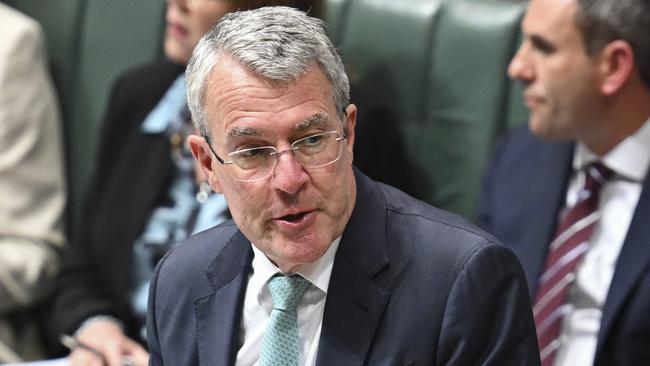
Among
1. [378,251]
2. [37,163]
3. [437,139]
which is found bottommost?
[37,163]

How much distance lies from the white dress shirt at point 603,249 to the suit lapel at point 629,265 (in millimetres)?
68

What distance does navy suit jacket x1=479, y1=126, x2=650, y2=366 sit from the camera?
2.12 meters

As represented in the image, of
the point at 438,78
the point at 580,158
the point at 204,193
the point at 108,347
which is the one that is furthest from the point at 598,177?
the point at 108,347

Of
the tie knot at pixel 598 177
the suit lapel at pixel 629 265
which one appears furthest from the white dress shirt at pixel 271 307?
the tie knot at pixel 598 177

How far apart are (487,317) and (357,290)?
184mm

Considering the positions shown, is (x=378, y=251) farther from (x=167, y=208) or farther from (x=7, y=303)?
(x=7, y=303)

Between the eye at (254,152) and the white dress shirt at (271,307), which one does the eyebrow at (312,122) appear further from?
the white dress shirt at (271,307)

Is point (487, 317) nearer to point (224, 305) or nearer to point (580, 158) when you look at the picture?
point (224, 305)

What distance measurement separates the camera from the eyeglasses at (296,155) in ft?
4.97

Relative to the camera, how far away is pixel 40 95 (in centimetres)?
289

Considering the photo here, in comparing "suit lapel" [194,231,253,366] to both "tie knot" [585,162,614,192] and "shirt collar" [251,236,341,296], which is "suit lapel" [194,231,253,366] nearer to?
"shirt collar" [251,236,341,296]

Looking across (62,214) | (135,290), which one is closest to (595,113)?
(135,290)

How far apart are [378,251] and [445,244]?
0.31 feet

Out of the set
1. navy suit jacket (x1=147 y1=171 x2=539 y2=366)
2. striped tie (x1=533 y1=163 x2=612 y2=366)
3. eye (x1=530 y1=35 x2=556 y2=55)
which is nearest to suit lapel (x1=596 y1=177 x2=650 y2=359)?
striped tie (x1=533 y1=163 x2=612 y2=366)
